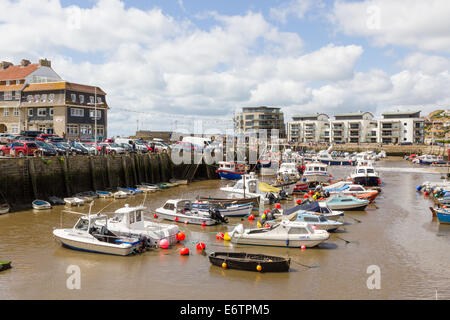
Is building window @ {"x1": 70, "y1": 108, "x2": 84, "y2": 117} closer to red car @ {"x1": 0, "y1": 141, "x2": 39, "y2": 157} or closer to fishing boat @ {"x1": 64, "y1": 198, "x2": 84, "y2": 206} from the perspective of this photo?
red car @ {"x1": 0, "y1": 141, "x2": 39, "y2": 157}

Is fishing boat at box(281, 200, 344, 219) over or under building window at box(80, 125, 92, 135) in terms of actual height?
under

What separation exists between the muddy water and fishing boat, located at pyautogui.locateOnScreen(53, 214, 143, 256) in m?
0.34

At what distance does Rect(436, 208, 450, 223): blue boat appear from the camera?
87.2 feet

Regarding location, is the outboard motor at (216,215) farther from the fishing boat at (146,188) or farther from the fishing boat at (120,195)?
the fishing boat at (146,188)

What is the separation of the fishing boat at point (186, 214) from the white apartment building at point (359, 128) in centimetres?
11121

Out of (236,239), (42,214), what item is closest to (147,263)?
(236,239)

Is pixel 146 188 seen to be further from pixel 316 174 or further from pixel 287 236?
pixel 287 236

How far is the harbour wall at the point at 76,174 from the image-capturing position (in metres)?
31.4

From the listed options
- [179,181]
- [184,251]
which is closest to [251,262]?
[184,251]

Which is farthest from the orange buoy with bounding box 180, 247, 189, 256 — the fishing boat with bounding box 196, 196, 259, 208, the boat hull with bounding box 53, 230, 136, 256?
the fishing boat with bounding box 196, 196, 259, 208

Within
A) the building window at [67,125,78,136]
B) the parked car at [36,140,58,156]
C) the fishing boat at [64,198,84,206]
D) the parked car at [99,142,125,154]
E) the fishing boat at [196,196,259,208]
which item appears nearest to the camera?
the fishing boat at [196,196,259,208]

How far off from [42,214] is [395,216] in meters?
26.1
